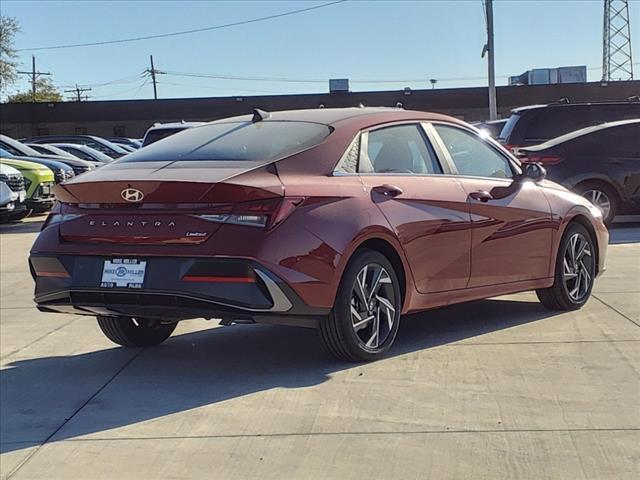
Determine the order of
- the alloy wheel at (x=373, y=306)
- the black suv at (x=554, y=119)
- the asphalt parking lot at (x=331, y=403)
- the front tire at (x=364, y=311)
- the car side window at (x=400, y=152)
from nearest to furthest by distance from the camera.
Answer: the asphalt parking lot at (x=331, y=403) → the front tire at (x=364, y=311) → the alloy wheel at (x=373, y=306) → the car side window at (x=400, y=152) → the black suv at (x=554, y=119)

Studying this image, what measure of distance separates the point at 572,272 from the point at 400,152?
199cm

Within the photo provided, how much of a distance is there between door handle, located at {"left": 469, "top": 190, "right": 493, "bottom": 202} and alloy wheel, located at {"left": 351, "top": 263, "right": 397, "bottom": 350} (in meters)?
1.05

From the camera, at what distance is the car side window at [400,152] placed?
541 centimetres

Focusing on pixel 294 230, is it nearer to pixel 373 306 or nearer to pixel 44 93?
pixel 373 306

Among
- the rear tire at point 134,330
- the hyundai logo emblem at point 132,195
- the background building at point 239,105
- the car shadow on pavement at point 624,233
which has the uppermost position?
the background building at point 239,105

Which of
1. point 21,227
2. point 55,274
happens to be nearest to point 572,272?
point 55,274

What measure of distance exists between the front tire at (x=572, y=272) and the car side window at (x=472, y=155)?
0.78m

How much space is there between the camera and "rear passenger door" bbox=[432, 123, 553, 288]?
587cm

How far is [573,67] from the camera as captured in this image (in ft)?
156

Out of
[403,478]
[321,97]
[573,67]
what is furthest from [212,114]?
[403,478]

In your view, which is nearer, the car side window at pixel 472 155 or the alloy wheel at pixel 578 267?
the car side window at pixel 472 155

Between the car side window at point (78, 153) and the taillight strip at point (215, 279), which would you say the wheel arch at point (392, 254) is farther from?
the car side window at point (78, 153)

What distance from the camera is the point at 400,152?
561 cm

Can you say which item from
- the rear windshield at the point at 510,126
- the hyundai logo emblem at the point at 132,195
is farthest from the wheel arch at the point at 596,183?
the hyundai logo emblem at the point at 132,195
